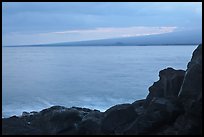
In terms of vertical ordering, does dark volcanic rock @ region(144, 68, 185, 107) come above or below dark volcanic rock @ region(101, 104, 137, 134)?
above

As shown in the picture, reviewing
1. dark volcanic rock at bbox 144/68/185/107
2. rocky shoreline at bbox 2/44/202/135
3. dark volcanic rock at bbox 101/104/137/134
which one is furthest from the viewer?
dark volcanic rock at bbox 144/68/185/107

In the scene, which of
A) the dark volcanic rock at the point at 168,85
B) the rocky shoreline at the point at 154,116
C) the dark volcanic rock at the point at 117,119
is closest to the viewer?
the rocky shoreline at the point at 154,116

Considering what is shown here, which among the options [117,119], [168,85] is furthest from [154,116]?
[168,85]

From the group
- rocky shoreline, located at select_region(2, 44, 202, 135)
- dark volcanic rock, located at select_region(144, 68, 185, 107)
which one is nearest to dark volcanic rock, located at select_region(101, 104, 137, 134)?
rocky shoreline, located at select_region(2, 44, 202, 135)

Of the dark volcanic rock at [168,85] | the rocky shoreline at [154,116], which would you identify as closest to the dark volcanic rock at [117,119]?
the rocky shoreline at [154,116]

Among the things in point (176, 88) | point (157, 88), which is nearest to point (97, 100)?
point (157, 88)

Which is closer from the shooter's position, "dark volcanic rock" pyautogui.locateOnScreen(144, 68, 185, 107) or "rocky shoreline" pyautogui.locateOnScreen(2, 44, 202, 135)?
"rocky shoreline" pyautogui.locateOnScreen(2, 44, 202, 135)

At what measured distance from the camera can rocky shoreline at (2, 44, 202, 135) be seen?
11891mm

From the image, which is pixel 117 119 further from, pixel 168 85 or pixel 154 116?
pixel 168 85

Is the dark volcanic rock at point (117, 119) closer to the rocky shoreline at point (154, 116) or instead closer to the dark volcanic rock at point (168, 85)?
the rocky shoreline at point (154, 116)

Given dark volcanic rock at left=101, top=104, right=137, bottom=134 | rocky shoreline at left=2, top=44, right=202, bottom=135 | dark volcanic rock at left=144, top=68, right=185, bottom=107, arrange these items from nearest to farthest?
rocky shoreline at left=2, top=44, right=202, bottom=135
dark volcanic rock at left=101, top=104, right=137, bottom=134
dark volcanic rock at left=144, top=68, right=185, bottom=107

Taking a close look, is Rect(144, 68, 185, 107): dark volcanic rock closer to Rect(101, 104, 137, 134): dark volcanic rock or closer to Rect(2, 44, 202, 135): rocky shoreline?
Rect(2, 44, 202, 135): rocky shoreline

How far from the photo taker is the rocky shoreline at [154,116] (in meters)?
11.9

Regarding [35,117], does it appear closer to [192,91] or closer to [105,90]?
[192,91]
